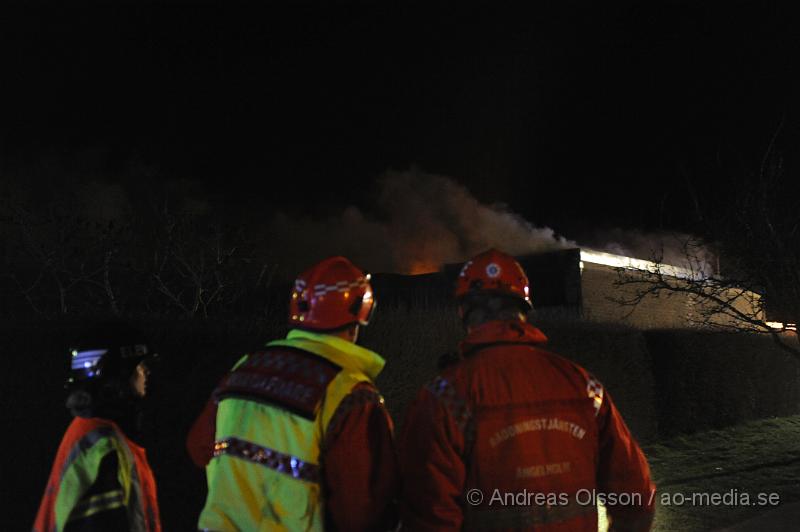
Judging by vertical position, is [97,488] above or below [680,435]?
above

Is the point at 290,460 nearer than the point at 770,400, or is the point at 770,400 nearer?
Answer: the point at 290,460

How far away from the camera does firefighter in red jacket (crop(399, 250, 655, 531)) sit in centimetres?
238

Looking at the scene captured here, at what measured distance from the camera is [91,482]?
2.24 m

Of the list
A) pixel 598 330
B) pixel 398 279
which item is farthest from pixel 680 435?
pixel 398 279

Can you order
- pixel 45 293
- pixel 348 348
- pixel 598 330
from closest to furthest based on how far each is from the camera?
pixel 348 348 < pixel 598 330 < pixel 45 293

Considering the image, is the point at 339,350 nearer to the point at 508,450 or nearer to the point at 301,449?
the point at 301,449

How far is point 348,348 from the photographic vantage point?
2.41 metres

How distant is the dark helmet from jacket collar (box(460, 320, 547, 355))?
4.08ft

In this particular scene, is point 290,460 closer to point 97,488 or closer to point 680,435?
point 97,488

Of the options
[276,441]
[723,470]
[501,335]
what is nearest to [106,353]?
[276,441]

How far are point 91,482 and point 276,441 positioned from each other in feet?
2.06

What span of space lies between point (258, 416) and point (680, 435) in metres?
12.0

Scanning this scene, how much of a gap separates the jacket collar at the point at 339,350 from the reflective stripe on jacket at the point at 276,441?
0.01m

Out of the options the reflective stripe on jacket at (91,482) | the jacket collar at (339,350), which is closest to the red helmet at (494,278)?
the jacket collar at (339,350)
